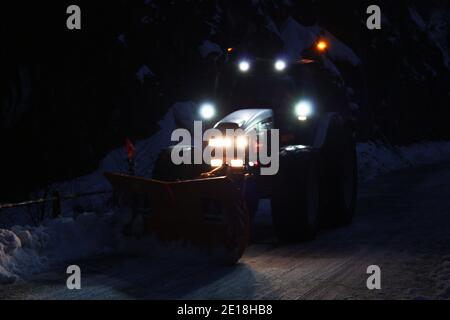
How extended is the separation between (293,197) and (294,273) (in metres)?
1.75

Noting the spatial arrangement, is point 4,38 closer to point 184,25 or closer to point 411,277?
point 184,25

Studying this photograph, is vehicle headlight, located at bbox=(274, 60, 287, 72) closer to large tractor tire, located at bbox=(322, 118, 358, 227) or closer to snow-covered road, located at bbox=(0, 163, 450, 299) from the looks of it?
large tractor tire, located at bbox=(322, 118, 358, 227)

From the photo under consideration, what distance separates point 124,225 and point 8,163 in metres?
7.79

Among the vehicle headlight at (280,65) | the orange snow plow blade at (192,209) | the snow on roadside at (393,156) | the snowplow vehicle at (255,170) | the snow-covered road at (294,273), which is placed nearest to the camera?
the snow-covered road at (294,273)

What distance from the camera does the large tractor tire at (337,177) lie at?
9.89 m

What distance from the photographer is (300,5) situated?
24266mm

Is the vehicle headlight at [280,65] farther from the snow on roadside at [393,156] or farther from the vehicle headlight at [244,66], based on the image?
the snow on roadside at [393,156]

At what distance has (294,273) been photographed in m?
6.51

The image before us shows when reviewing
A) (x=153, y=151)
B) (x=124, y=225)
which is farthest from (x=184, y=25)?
(x=124, y=225)

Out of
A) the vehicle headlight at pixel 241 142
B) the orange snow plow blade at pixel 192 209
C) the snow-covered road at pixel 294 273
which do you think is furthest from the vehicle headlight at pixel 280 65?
the orange snow plow blade at pixel 192 209

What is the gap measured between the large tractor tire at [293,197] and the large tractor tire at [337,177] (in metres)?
1.40

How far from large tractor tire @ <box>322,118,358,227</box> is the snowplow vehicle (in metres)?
0.02

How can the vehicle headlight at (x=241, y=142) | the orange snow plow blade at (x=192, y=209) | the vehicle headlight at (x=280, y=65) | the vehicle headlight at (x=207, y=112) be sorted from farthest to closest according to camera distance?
the vehicle headlight at (x=207, y=112)
the vehicle headlight at (x=280, y=65)
the vehicle headlight at (x=241, y=142)
the orange snow plow blade at (x=192, y=209)
